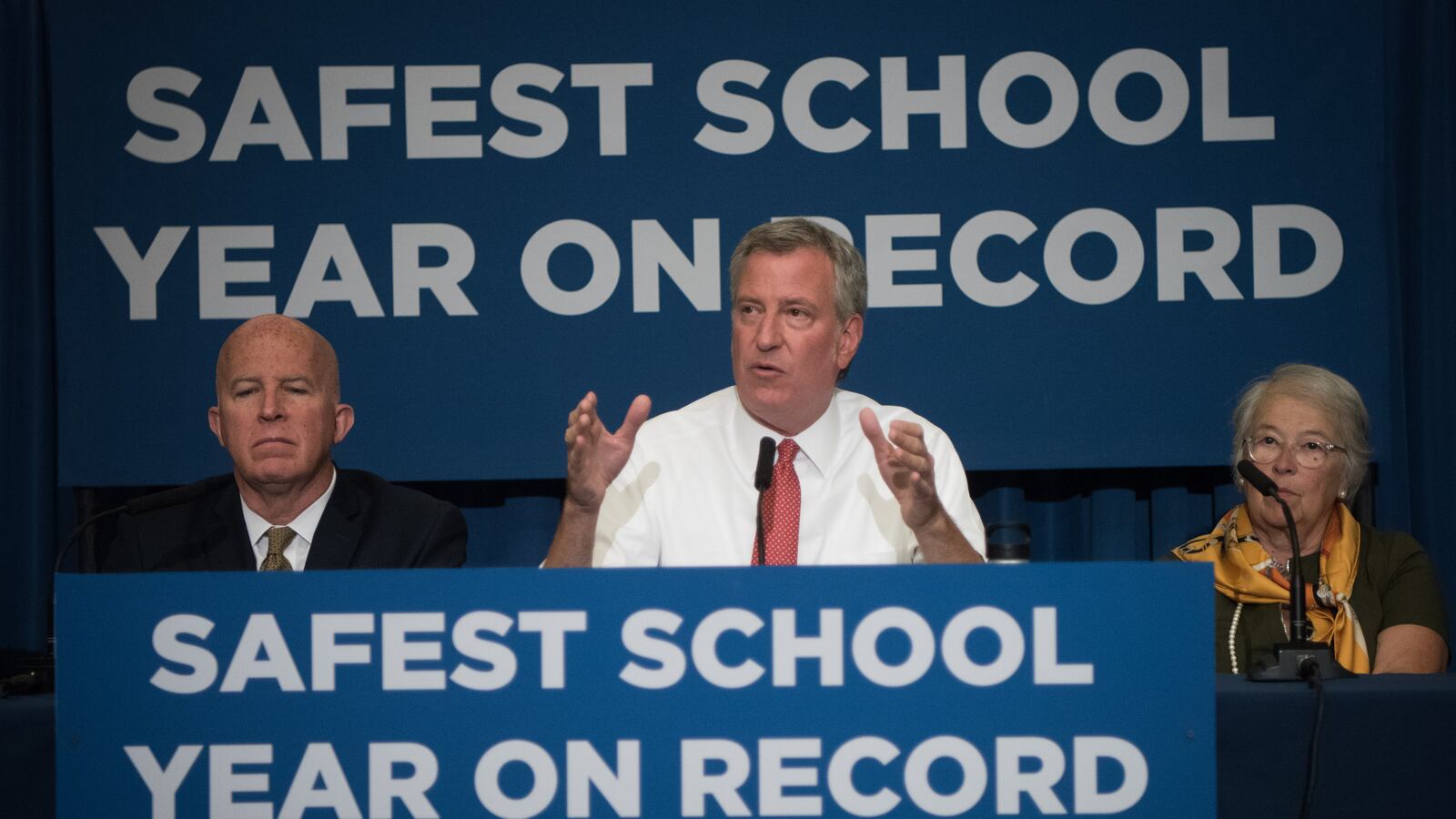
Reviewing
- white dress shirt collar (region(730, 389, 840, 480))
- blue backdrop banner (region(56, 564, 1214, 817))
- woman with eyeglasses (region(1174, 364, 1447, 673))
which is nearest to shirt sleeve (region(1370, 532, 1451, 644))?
woman with eyeglasses (region(1174, 364, 1447, 673))

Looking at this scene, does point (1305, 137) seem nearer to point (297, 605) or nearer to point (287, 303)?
point (287, 303)

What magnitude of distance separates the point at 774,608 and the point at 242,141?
2304 mm

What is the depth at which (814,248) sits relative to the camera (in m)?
2.31

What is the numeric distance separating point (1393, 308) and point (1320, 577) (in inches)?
41.0

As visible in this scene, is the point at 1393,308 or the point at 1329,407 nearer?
the point at 1329,407

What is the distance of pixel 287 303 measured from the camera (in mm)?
3170

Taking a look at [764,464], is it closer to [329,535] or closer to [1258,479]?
[1258,479]

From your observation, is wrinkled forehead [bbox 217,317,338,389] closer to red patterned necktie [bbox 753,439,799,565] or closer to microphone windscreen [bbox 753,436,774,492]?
red patterned necktie [bbox 753,439,799,565]

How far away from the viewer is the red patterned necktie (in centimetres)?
223

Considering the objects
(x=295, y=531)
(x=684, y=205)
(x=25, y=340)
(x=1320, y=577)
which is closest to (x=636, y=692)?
(x=295, y=531)

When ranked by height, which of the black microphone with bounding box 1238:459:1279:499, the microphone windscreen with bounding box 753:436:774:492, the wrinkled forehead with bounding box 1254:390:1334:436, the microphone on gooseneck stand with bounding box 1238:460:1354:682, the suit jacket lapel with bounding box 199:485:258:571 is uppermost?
the wrinkled forehead with bounding box 1254:390:1334:436

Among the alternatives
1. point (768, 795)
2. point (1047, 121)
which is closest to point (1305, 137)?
point (1047, 121)

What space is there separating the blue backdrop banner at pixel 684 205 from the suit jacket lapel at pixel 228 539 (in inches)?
30.7

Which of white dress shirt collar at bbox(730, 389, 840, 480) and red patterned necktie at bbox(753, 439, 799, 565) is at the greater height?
white dress shirt collar at bbox(730, 389, 840, 480)
